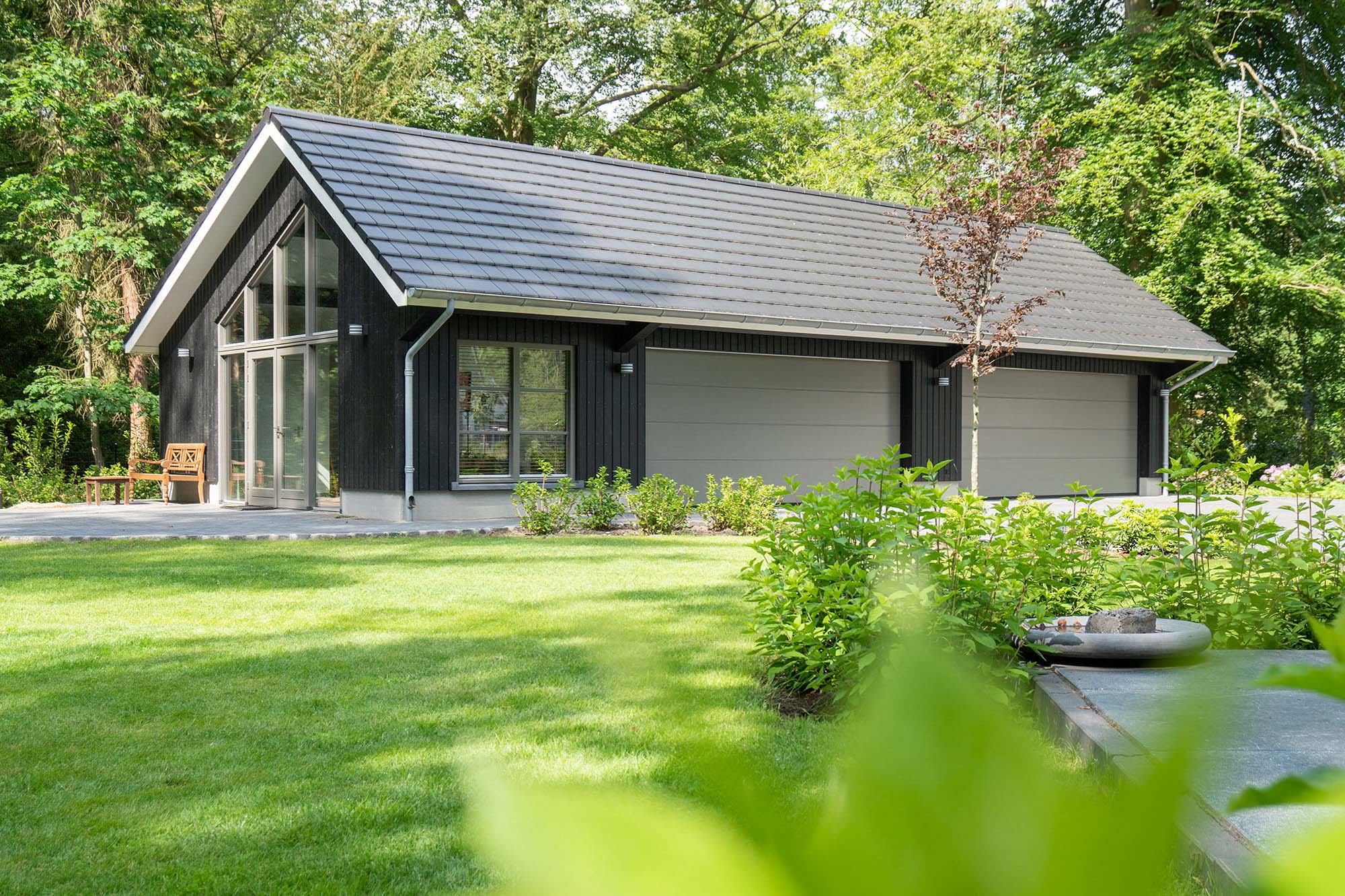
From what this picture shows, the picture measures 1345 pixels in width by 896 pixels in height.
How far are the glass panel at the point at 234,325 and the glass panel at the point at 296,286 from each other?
4.77ft

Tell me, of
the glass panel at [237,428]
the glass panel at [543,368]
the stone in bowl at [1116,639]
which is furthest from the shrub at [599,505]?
the stone in bowl at [1116,639]

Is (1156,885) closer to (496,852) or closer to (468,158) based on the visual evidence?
(496,852)

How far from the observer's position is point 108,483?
1661cm

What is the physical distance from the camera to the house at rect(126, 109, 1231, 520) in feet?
46.2

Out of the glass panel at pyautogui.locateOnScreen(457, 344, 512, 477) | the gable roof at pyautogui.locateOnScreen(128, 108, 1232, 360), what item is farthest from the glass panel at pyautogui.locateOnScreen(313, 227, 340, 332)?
the glass panel at pyautogui.locateOnScreen(457, 344, 512, 477)

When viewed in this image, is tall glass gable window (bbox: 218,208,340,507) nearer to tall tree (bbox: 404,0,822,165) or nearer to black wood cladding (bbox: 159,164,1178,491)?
black wood cladding (bbox: 159,164,1178,491)

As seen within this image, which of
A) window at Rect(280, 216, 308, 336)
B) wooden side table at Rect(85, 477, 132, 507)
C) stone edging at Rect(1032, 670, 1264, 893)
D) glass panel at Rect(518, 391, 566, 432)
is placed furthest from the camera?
window at Rect(280, 216, 308, 336)

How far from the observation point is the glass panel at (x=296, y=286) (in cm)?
1627

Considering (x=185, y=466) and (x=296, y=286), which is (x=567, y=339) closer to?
(x=296, y=286)

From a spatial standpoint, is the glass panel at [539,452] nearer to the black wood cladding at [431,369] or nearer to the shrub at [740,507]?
the black wood cladding at [431,369]

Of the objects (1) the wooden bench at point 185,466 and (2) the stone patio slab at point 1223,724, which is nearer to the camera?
(2) the stone patio slab at point 1223,724

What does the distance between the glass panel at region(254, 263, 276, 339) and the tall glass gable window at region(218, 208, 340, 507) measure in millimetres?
14

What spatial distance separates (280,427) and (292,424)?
0.83 ft

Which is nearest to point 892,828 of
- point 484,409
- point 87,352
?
point 484,409
